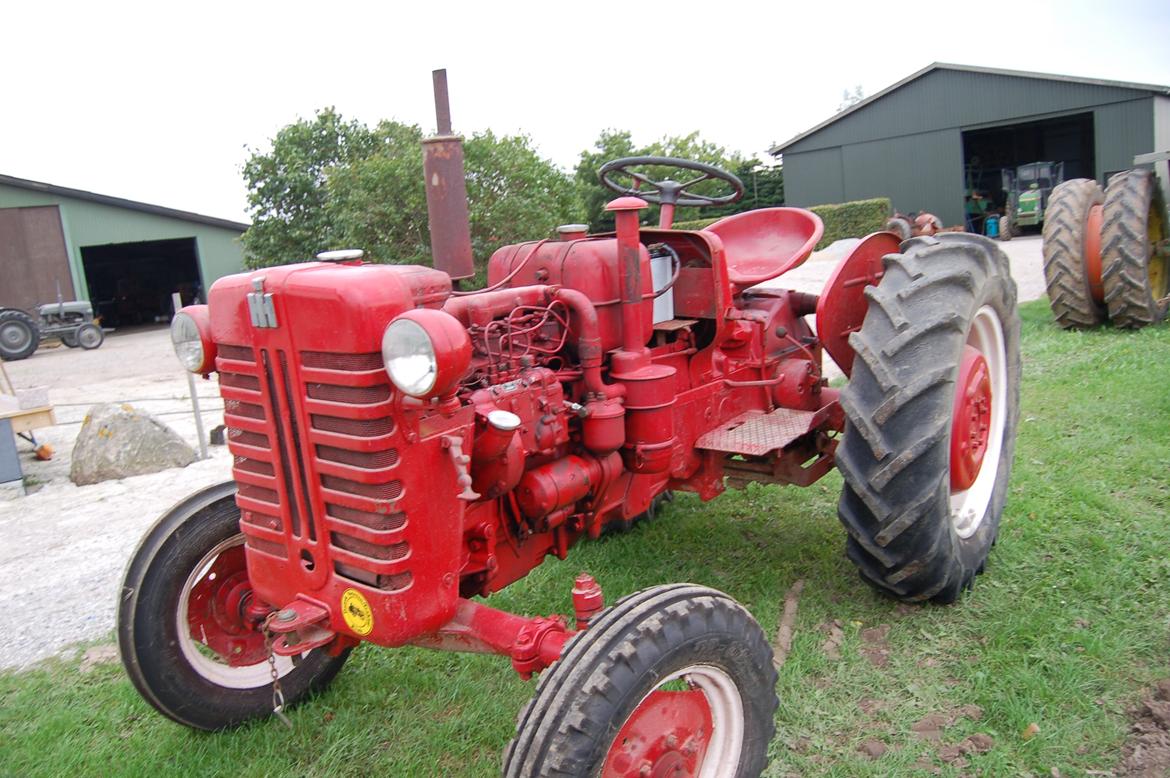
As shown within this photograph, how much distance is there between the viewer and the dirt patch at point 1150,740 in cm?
245

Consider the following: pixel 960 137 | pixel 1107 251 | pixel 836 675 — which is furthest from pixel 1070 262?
pixel 960 137

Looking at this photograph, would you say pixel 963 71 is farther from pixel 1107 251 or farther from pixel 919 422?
pixel 919 422

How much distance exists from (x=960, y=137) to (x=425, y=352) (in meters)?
27.0

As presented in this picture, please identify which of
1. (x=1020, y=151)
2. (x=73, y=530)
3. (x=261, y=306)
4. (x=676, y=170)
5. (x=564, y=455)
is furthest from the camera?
(x=1020, y=151)

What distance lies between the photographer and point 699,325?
11.2ft

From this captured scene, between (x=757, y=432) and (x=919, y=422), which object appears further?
(x=757, y=432)

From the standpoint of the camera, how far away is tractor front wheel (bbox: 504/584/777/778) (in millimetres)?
1954

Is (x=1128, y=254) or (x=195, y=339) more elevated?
(x=195, y=339)

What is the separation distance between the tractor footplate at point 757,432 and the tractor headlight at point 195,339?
5.81 ft

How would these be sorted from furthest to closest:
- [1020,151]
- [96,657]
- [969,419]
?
[1020,151] → [96,657] → [969,419]

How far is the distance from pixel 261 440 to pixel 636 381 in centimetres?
117

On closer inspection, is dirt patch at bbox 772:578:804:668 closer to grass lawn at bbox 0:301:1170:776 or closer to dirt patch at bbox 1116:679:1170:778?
grass lawn at bbox 0:301:1170:776

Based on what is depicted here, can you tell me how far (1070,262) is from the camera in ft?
26.3

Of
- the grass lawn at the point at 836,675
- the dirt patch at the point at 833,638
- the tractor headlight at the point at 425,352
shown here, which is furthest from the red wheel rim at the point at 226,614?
the dirt patch at the point at 833,638
